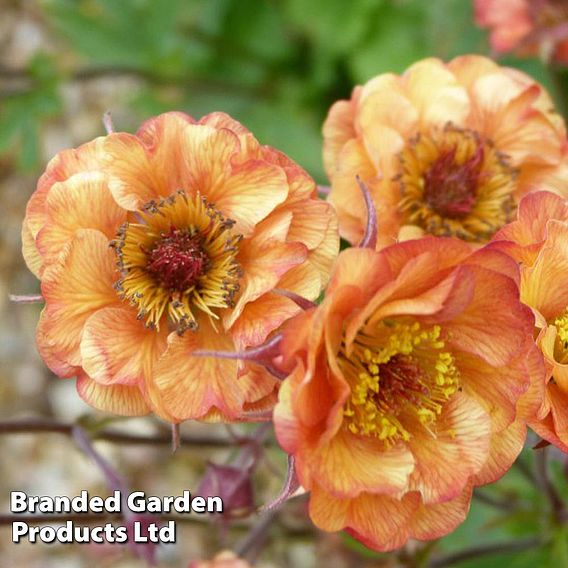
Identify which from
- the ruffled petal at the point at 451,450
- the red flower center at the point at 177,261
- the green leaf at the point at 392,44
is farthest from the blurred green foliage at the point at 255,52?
the ruffled petal at the point at 451,450

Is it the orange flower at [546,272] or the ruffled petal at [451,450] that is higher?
the orange flower at [546,272]

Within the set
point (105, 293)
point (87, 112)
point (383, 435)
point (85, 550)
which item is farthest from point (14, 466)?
point (383, 435)

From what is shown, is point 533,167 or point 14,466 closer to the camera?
point 533,167

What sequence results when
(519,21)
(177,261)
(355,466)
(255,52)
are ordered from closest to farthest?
(355,466)
(177,261)
(519,21)
(255,52)

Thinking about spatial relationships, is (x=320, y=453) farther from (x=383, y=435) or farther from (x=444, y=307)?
(x=444, y=307)

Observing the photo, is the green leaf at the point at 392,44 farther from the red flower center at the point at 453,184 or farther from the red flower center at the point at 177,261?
the red flower center at the point at 177,261

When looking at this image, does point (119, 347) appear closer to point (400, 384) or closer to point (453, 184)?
point (400, 384)

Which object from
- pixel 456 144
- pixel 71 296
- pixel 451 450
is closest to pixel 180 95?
pixel 456 144

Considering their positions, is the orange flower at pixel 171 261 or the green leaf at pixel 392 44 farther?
the green leaf at pixel 392 44
